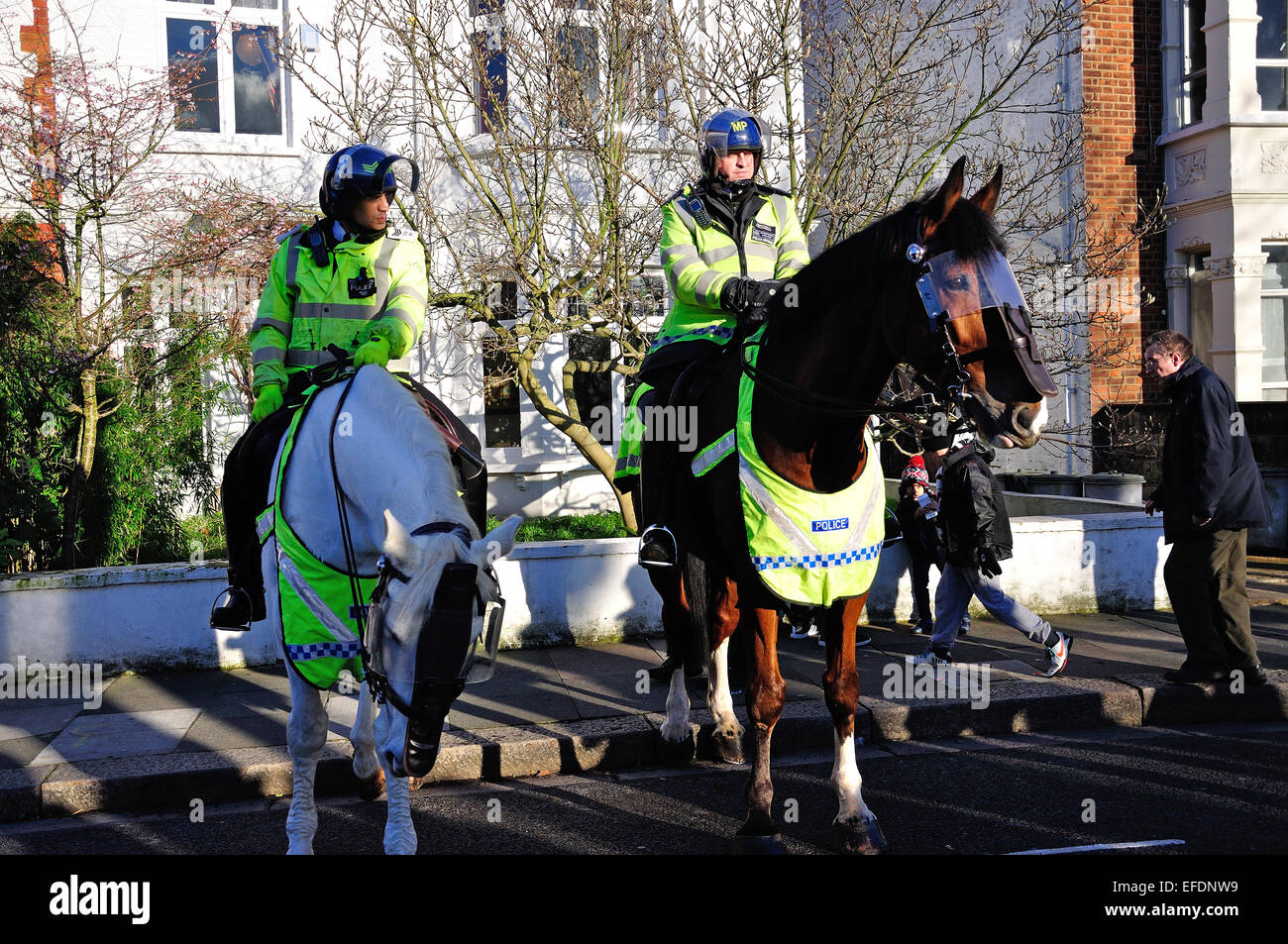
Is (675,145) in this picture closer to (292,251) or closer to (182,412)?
(182,412)

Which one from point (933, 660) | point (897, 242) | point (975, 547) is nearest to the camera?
point (897, 242)

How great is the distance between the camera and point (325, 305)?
5.14m

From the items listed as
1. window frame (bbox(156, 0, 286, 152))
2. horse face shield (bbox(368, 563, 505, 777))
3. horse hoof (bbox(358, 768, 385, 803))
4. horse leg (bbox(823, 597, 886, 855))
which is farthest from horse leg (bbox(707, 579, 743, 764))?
window frame (bbox(156, 0, 286, 152))

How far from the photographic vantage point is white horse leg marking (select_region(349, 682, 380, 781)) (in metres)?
5.46

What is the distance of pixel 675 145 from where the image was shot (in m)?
10.4

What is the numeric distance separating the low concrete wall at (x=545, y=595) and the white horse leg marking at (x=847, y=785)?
164 inches

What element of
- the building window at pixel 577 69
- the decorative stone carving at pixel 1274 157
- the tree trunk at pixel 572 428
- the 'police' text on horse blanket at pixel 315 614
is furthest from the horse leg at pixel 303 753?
the decorative stone carving at pixel 1274 157

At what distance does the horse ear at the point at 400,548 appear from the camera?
3.40m

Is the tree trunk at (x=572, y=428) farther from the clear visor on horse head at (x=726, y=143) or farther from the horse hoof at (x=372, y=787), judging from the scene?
the clear visor on horse head at (x=726, y=143)

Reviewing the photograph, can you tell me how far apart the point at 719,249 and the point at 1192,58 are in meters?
12.7

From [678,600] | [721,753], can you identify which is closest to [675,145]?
[678,600]

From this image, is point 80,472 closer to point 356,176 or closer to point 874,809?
point 356,176

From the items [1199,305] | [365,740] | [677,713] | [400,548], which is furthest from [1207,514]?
[1199,305]

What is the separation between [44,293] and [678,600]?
19.6 feet
